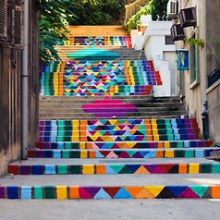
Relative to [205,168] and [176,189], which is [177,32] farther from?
[176,189]

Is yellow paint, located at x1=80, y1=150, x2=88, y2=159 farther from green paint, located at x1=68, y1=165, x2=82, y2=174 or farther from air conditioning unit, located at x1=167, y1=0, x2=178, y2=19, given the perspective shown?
air conditioning unit, located at x1=167, y1=0, x2=178, y2=19

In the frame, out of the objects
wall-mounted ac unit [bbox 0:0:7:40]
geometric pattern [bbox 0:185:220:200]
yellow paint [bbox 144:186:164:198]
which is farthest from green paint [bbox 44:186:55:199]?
wall-mounted ac unit [bbox 0:0:7:40]

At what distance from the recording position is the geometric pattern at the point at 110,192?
14.2ft

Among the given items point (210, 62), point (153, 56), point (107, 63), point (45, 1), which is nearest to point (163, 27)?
point (153, 56)

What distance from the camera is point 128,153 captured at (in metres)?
6.98

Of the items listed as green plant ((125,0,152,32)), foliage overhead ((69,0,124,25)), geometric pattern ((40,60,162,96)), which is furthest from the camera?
foliage overhead ((69,0,124,25))

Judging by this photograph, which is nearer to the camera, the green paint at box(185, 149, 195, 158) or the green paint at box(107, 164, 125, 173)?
the green paint at box(107, 164, 125, 173)

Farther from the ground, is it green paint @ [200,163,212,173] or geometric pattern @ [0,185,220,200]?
green paint @ [200,163,212,173]

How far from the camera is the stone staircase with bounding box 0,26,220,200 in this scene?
4.36m

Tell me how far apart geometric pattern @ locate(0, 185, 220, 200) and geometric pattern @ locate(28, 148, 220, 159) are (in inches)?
102

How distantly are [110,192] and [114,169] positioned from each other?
4.27ft

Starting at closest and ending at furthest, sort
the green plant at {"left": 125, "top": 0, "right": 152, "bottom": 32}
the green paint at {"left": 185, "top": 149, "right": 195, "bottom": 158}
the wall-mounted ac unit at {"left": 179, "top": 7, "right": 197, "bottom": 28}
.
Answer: the green paint at {"left": 185, "top": 149, "right": 195, "bottom": 158}
the wall-mounted ac unit at {"left": 179, "top": 7, "right": 197, "bottom": 28}
the green plant at {"left": 125, "top": 0, "right": 152, "bottom": 32}

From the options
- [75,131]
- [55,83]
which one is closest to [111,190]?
[75,131]

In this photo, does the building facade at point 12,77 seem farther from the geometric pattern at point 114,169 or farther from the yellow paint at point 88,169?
the yellow paint at point 88,169
